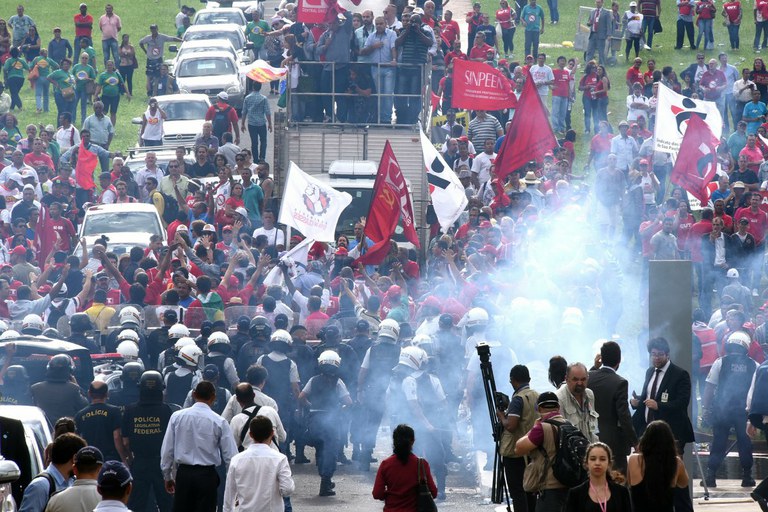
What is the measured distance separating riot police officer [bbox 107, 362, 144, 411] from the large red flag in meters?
5.88

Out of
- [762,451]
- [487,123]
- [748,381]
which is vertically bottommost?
[762,451]

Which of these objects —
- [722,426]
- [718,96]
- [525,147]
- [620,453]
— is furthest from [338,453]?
[718,96]

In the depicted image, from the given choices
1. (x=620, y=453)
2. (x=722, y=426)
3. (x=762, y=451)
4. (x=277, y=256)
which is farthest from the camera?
(x=277, y=256)

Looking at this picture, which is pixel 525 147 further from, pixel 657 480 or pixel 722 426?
pixel 657 480

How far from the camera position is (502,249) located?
2106 cm

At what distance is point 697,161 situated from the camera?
22312 mm

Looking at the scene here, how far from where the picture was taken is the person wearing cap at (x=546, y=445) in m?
10.5

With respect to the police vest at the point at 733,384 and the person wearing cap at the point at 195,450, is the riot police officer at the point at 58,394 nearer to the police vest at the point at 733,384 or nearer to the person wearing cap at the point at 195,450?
the person wearing cap at the point at 195,450

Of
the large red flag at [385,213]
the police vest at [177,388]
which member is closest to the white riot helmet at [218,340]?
the police vest at [177,388]

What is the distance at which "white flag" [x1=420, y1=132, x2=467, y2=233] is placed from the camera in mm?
21172

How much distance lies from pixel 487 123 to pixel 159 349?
501 inches

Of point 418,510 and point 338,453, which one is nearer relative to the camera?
point 418,510

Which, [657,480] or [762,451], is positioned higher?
[657,480]

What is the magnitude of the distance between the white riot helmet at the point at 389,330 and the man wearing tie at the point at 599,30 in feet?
80.9
